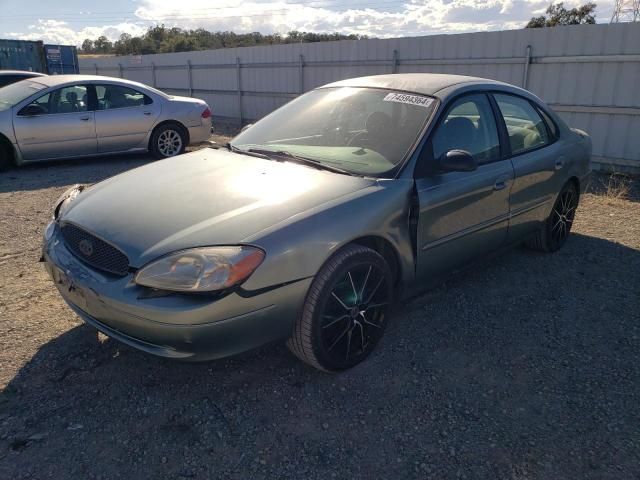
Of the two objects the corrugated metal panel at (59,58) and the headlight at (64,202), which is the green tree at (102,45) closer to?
the corrugated metal panel at (59,58)

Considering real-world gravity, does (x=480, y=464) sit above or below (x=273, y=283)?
below

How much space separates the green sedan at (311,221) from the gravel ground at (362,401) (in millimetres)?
310

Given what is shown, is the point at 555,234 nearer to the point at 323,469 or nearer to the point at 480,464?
the point at 480,464

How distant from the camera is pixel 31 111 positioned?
7.69 metres

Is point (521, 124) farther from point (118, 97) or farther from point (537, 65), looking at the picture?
point (118, 97)

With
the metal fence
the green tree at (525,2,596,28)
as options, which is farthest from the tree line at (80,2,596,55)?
the metal fence

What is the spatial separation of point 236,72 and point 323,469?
1494 centimetres

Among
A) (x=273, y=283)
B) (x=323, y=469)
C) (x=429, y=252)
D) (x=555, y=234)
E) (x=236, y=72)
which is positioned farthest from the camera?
(x=236, y=72)

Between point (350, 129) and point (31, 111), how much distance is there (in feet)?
20.7

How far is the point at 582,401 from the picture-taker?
2719 mm

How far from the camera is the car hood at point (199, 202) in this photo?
247 centimetres

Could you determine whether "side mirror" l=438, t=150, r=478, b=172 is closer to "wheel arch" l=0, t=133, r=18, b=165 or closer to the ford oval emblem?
the ford oval emblem

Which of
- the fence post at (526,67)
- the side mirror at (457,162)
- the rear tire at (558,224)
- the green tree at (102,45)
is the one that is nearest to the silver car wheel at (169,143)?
the fence post at (526,67)

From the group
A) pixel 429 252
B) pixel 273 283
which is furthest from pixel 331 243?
pixel 429 252
